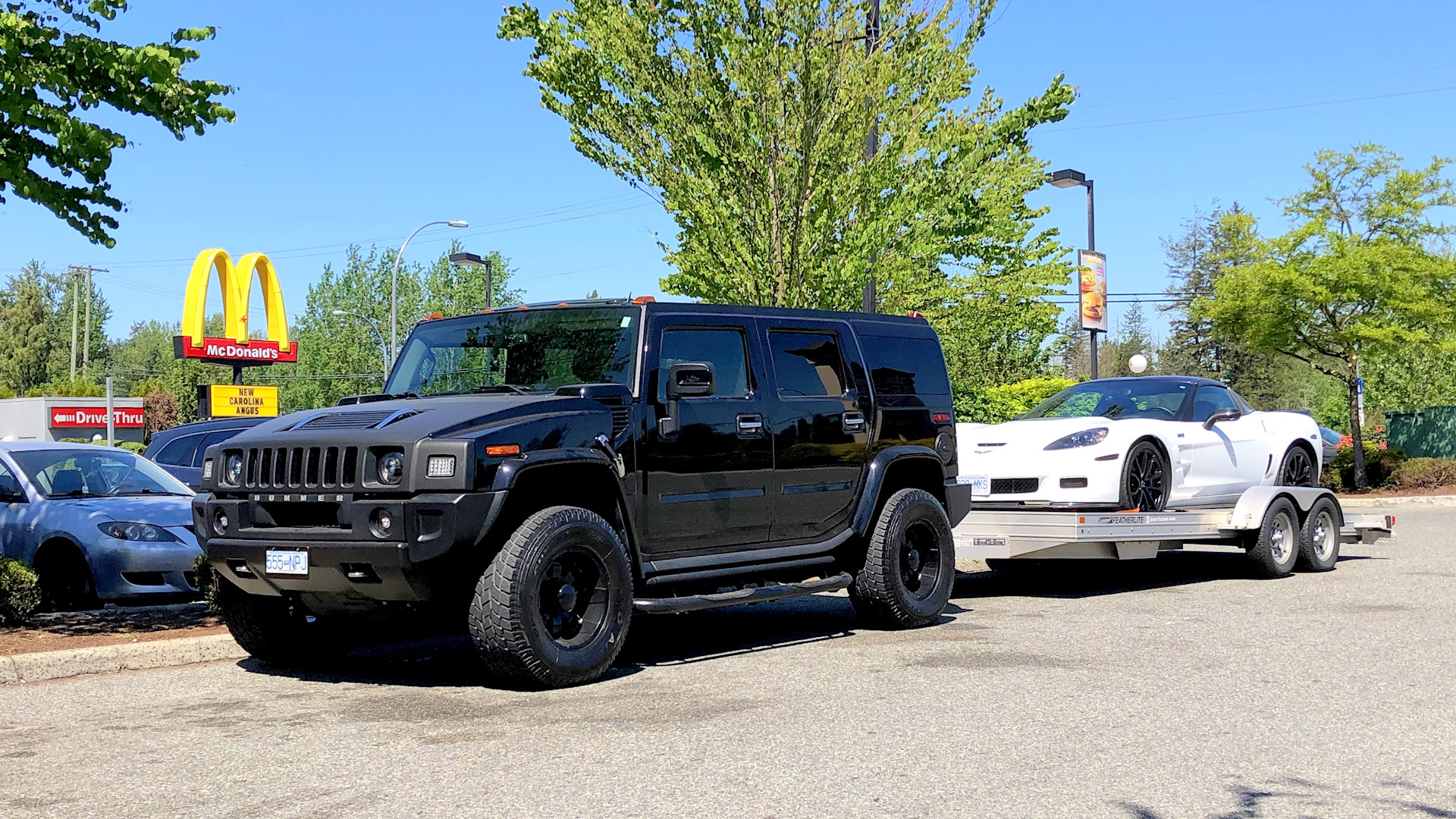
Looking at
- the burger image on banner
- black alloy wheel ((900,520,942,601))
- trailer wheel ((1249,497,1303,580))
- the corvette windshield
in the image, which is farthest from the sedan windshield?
the burger image on banner

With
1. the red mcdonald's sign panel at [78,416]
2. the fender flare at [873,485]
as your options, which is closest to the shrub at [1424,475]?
the fender flare at [873,485]

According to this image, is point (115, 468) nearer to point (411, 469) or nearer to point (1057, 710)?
point (411, 469)

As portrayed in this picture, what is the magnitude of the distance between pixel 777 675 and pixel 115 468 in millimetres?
6776

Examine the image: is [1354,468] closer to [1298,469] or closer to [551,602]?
[1298,469]

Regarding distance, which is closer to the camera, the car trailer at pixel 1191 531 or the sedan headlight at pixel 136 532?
the sedan headlight at pixel 136 532

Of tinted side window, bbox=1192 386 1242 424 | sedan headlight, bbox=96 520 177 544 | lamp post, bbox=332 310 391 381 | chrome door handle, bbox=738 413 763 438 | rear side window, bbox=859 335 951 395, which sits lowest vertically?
sedan headlight, bbox=96 520 177 544

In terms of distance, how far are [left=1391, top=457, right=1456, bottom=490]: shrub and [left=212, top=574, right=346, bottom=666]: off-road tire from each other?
87.9ft

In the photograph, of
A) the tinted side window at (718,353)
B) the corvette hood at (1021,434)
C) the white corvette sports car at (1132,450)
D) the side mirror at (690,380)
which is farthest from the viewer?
the corvette hood at (1021,434)

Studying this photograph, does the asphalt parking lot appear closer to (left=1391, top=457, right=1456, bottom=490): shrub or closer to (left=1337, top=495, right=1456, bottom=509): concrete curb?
(left=1337, top=495, right=1456, bottom=509): concrete curb

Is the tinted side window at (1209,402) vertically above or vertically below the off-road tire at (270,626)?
above

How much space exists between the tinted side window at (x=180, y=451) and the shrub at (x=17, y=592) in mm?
5869

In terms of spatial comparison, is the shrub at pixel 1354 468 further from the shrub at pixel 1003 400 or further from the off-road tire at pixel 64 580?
the off-road tire at pixel 64 580

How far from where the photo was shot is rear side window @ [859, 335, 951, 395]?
379 inches

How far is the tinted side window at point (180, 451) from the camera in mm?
14875
